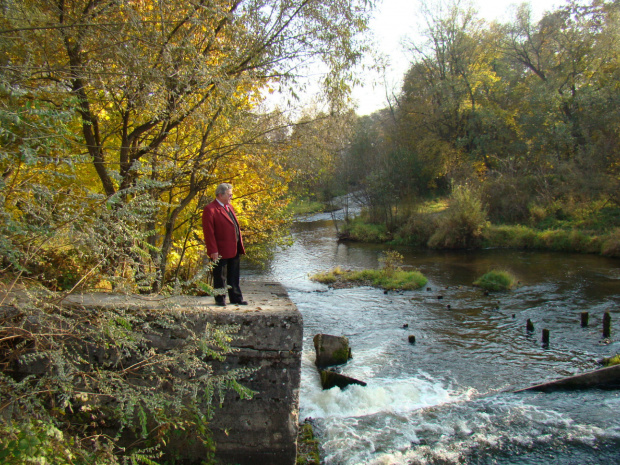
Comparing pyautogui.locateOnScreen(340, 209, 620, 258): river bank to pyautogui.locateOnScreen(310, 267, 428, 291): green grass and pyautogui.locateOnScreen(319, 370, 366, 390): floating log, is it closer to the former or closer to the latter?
pyautogui.locateOnScreen(310, 267, 428, 291): green grass

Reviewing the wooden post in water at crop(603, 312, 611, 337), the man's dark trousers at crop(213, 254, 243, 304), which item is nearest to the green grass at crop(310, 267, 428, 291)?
the wooden post in water at crop(603, 312, 611, 337)

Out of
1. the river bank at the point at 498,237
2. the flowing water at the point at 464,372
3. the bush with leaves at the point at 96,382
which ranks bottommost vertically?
the flowing water at the point at 464,372

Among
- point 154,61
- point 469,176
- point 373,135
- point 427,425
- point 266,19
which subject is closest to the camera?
point 154,61

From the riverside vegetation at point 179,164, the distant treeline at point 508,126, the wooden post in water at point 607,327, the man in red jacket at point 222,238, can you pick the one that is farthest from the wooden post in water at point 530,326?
the distant treeline at point 508,126

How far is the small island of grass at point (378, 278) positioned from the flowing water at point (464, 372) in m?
0.65

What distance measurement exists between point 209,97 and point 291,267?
577 inches

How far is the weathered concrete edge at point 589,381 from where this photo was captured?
7448 millimetres

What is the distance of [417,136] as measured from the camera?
119 feet

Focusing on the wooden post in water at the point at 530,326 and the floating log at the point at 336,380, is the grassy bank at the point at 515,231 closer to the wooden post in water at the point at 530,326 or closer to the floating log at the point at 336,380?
the wooden post in water at the point at 530,326

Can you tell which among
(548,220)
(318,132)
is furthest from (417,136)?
(318,132)

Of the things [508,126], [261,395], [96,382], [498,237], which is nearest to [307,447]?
[261,395]

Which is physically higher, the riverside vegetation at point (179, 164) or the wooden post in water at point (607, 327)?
the riverside vegetation at point (179, 164)

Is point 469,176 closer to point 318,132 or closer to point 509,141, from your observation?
point 509,141

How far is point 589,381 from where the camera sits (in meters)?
7.54
